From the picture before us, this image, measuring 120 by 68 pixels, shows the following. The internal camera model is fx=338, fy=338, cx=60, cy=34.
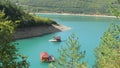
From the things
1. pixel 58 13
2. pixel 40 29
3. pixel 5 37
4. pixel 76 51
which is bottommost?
pixel 58 13

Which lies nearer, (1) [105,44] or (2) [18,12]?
(1) [105,44]

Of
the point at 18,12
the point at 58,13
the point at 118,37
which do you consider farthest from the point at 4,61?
the point at 58,13

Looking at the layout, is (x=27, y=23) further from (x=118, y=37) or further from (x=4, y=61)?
(x=4, y=61)

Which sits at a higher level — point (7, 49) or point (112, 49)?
point (7, 49)

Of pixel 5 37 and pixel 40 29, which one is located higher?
pixel 5 37

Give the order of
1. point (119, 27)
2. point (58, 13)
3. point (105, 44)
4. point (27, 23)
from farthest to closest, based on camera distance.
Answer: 1. point (58, 13)
2. point (27, 23)
3. point (105, 44)
4. point (119, 27)

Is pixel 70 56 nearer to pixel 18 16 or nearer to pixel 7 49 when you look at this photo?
pixel 7 49

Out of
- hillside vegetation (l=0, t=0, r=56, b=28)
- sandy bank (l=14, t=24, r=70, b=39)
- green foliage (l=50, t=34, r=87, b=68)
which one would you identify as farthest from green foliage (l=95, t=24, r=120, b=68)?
hillside vegetation (l=0, t=0, r=56, b=28)

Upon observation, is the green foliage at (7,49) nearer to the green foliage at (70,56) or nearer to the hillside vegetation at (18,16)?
the green foliage at (70,56)

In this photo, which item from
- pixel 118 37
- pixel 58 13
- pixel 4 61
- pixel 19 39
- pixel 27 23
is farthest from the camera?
pixel 58 13

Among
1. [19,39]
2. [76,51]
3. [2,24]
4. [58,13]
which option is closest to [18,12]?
[19,39]

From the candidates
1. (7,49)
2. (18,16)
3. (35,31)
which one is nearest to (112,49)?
(7,49)
